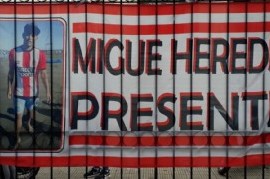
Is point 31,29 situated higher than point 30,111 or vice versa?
point 31,29

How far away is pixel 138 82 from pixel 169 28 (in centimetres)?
58

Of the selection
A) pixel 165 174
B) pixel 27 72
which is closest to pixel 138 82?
pixel 27 72

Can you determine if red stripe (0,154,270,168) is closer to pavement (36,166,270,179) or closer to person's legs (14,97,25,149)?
person's legs (14,97,25,149)

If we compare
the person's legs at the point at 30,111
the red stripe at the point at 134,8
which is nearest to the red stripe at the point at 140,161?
the person's legs at the point at 30,111

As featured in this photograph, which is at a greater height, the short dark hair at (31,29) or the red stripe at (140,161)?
the short dark hair at (31,29)

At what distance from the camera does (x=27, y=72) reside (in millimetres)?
4453

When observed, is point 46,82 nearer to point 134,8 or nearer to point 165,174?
point 134,8

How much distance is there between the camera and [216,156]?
173 inches

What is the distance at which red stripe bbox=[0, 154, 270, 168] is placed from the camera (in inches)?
174

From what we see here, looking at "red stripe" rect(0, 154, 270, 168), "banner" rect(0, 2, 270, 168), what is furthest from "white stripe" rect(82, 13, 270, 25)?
"red stripe" rect(0, 154, 270, 168)

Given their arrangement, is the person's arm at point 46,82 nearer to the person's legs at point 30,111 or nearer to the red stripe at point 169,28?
the person's legs at point 30,111

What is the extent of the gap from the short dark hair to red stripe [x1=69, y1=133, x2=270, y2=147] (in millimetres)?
1040

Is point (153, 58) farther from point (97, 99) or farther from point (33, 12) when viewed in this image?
point (33, 12)

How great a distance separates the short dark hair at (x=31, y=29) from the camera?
4.44 m
